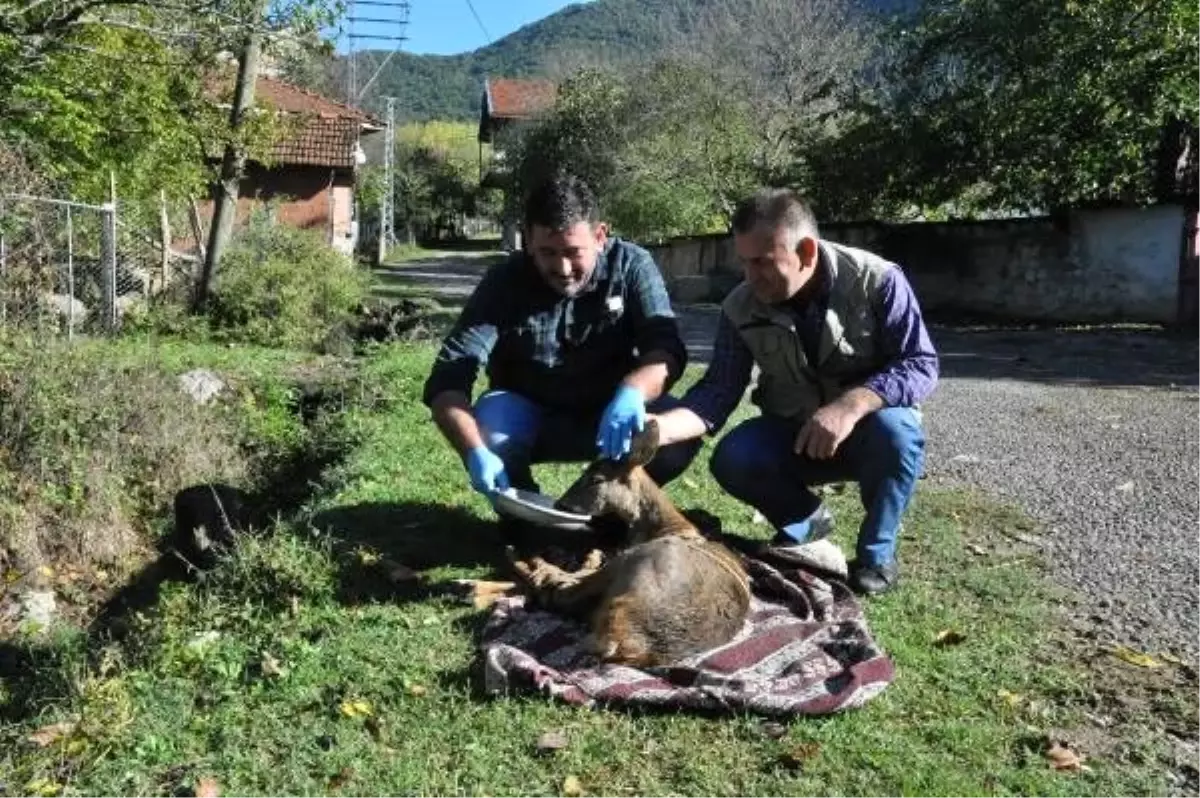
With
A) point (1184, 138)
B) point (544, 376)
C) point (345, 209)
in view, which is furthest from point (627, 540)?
point (345, 209)

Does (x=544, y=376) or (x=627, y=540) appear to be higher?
(x=544, y=376)

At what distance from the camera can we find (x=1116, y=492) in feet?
20.7

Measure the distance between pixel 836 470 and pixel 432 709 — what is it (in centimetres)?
202

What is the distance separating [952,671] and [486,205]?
5895 cm

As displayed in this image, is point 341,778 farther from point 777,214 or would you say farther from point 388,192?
point 388,192

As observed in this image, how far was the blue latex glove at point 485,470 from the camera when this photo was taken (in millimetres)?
4434

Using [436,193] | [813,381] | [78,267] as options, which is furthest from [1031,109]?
[436,193]

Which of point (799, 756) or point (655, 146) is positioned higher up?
point (655, 146)

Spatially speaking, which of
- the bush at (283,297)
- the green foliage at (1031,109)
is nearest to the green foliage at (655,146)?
the green foliage at (1031,109)

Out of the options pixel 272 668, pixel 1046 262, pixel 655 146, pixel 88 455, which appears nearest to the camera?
pixel 272 668

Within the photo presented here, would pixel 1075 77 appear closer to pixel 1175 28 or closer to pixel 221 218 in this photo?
pixel 1175 28

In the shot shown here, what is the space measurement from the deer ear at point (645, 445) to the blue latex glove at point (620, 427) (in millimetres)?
52

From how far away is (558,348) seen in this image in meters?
4.99

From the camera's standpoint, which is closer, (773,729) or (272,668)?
(773,729)
